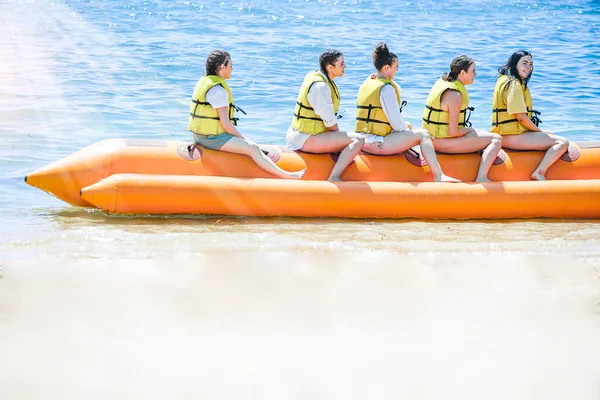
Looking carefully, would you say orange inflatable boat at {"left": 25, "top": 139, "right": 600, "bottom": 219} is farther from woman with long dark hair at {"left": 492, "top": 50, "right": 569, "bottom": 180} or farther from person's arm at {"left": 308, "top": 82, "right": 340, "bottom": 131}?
person's arm at {"left": 308, "top": 82, "right": 340, "bottom": 131}

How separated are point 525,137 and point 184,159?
93.6 inches

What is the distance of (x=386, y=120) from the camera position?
17.8 feet

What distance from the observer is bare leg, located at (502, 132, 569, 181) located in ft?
18.4

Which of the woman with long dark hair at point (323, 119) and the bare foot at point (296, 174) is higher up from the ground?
the woman with long dark hair at point (323, 119)

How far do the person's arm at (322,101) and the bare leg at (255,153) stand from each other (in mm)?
433

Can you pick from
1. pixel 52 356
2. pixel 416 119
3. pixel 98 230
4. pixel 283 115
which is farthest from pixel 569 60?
pixel 52 356

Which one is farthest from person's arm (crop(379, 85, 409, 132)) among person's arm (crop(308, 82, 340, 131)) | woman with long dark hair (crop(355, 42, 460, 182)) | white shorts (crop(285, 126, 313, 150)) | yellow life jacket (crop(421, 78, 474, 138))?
white shorts (crop(285, 126, 313, 150))

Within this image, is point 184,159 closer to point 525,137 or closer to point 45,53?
point 525,137

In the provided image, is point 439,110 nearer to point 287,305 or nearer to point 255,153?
point 255,153

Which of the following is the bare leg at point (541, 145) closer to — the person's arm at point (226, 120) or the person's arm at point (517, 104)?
the person's arm at point (517, 104)

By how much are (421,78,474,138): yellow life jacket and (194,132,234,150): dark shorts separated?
1.37 m

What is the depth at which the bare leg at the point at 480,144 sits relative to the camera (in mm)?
5520

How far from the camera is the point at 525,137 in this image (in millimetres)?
5645

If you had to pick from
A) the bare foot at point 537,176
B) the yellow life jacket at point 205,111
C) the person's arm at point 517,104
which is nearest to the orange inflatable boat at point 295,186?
the bare foot at point 537,176
